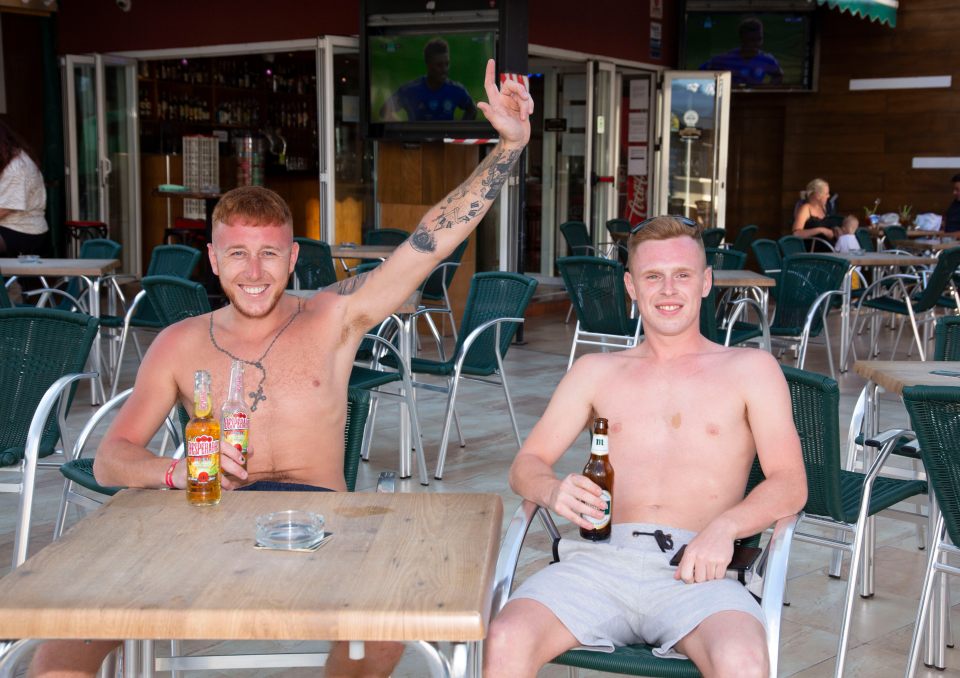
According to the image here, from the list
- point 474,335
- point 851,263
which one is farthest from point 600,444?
point 851,263

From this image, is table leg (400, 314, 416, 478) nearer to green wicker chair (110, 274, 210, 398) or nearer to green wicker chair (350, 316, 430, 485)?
green wicker chair (350, 316, 430, 485)

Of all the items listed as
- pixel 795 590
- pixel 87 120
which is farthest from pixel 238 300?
pixel 87 120

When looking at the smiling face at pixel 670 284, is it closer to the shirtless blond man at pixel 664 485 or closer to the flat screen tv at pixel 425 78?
the shirtless blond man at pixel 664 485

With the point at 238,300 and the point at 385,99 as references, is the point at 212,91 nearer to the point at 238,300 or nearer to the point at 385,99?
the point at 385,99

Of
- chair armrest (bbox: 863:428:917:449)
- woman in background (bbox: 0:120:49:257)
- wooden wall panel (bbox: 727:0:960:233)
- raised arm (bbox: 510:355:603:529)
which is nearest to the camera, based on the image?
raised arm (bbox: 510:355:603:529)

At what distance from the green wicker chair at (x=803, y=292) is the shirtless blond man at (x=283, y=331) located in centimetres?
467

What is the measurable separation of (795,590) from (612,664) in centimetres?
181

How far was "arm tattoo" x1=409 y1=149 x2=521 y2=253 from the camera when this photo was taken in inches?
100.0

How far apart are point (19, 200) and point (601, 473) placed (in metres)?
5.68

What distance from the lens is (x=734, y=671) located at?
190cm

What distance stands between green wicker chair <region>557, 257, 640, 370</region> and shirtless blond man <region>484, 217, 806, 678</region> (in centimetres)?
368

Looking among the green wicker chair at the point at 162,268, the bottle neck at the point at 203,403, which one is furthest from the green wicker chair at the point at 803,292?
the bottle neck at the point at 203,403

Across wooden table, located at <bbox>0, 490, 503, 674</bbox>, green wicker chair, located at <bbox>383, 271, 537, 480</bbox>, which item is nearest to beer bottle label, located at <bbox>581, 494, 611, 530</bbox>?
wooden table, located at <bbox>0, 490, 503, 674</bbox>

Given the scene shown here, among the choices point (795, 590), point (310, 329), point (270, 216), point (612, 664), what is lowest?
point (795, 590)
